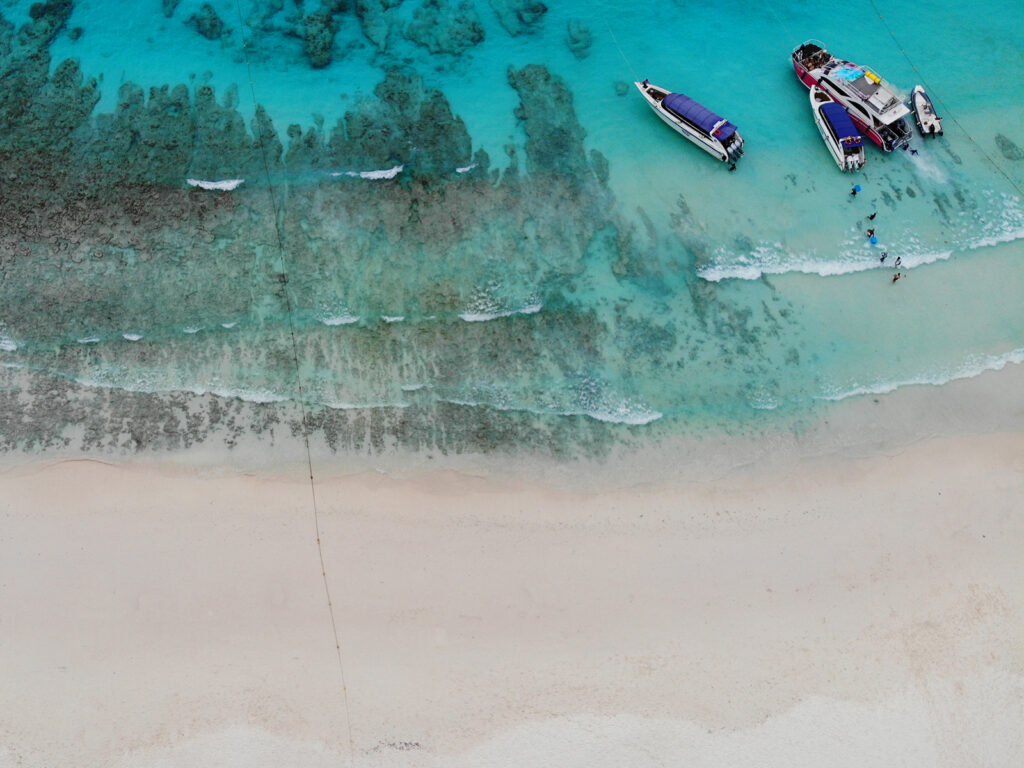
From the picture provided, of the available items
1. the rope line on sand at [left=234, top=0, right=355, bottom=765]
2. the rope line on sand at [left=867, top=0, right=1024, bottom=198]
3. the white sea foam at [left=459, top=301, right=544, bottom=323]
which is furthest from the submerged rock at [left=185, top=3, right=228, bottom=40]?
the rope line on sand at [left=867, top=0, right=1024, bottom=198]

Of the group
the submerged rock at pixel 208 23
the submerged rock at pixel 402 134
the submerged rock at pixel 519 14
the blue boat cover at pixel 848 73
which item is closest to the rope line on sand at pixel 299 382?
the submerged rock at pixel 208 23

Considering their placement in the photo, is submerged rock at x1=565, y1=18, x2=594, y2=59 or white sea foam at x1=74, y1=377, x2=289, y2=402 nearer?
white sea foam at x1=74, y1=377, x2=289, y2=402

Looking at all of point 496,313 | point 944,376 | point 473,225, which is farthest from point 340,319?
point 944,376

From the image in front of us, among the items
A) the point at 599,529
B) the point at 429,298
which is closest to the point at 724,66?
the point at 429,298

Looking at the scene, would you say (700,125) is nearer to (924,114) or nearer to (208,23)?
(924,114)

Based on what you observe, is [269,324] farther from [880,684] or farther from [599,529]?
[880,684]

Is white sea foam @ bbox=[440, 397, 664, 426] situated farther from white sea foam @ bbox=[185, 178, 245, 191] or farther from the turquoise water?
white sea foam @ bbox=[185, 178, 245, 191]
